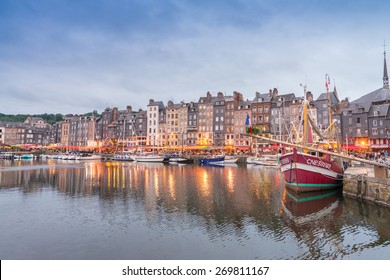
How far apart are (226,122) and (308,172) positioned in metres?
71.2

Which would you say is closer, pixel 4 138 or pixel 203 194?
pixel 203 194

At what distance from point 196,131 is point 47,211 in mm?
83201

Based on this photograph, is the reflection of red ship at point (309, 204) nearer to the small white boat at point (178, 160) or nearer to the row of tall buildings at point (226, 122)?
the row of tall buildings at point (226, 122)

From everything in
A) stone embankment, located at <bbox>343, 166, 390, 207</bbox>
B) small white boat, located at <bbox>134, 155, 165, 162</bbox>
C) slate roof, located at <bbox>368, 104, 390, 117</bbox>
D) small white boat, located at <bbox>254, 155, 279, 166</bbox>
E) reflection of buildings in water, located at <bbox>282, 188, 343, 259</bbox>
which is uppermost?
slate roof, located at <bbox>368, 104, 390, 117</bbox>

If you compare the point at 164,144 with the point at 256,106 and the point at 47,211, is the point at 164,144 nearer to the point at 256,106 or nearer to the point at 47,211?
the point at 256,106

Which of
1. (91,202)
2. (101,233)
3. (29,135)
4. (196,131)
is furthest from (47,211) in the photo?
(29,135)

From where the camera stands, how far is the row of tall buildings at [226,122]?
71.2 metres

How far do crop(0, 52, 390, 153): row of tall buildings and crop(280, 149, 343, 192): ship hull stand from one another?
1266 inches

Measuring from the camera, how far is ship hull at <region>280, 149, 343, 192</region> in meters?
25.9

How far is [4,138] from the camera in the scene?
15475cm

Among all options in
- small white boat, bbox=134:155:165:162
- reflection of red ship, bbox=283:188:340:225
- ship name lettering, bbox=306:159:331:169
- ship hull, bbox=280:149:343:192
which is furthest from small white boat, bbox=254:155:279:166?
ship name lettering, bbox=306:159:331:169

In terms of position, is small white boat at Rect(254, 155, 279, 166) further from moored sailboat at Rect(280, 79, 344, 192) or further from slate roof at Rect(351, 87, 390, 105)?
moored sailboat at Rect(280, 79, 344, 192)

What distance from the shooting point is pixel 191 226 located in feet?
52.3
